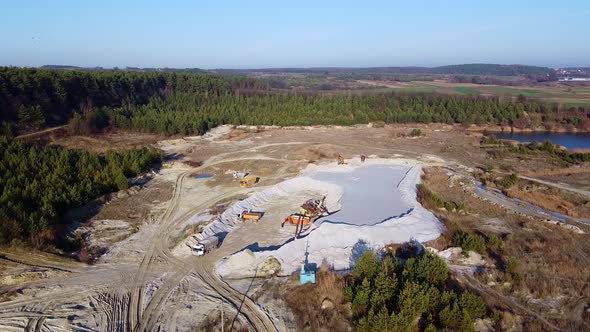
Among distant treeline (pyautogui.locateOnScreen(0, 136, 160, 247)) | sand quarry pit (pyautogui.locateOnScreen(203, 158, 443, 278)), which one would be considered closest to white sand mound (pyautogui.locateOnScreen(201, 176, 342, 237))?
sand quarry pit (pyautogui.locateOnScreen(203, 158, 443, 278))

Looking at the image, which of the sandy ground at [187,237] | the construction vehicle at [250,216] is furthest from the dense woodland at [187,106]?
the construction vehicle at [250,216]

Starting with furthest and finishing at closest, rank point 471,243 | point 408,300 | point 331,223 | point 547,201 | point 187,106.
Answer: point 187,106
point 547,201
point 331,223
point 471,243
point 408,300

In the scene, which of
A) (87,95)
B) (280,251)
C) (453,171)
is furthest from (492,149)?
(87,95)

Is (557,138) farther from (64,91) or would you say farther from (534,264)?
(64,91)

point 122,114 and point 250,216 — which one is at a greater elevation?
point 122,114

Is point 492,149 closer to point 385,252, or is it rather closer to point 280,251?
point 385,252

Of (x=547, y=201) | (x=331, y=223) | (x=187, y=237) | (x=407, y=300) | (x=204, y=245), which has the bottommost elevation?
(x=547, y=201)

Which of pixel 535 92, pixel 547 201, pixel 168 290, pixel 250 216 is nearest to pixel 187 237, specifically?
pixel 250 216

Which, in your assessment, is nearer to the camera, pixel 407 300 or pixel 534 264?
pixel 407 300
